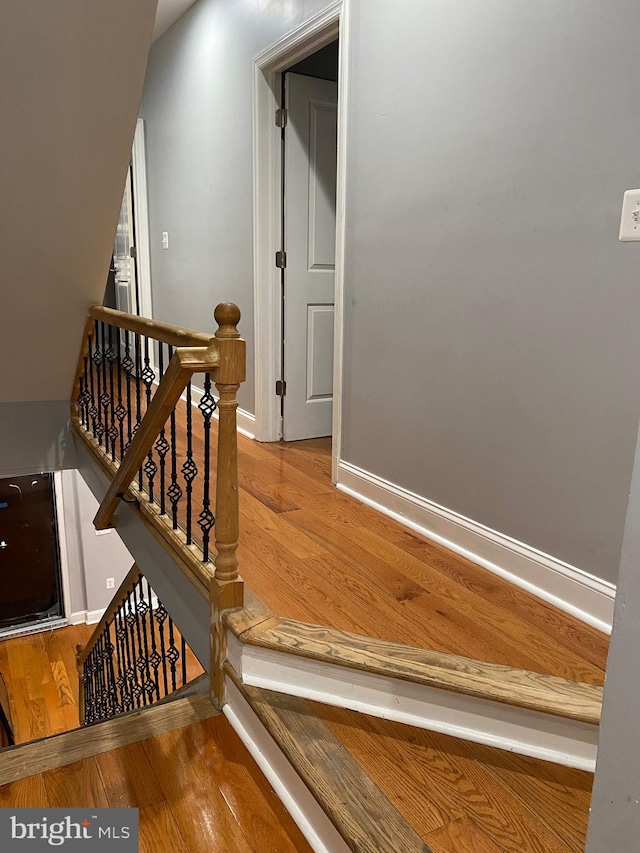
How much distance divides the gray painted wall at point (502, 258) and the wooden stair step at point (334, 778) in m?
0.93

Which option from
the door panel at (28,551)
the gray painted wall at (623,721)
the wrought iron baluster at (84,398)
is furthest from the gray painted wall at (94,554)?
the gray painted wall at (623,721)

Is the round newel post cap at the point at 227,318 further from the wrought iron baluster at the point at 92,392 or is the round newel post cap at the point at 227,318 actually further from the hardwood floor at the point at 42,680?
the hardwood floor at the point at 42,680

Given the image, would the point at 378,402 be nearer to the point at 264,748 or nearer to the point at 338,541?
the point at 338,541

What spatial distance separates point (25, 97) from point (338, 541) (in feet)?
6.05

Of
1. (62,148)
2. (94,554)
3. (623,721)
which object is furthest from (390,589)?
(94,554)

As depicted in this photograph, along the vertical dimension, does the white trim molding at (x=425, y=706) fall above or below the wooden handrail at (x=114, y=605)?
above

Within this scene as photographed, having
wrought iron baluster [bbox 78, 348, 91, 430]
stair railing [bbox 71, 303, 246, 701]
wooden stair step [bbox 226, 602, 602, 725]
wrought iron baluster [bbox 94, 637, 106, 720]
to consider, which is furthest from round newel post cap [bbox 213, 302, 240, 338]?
wrought iron baluster [bbox 94, 637, 106, 720]

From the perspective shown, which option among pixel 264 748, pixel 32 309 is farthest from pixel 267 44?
pixel 264 748

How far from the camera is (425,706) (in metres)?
1.62

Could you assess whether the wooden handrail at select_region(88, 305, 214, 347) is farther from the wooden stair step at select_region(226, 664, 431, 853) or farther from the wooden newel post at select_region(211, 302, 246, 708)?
the wooden stair step at select_region(226, 664, 431, 853)

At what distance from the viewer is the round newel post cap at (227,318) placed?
5.82ft

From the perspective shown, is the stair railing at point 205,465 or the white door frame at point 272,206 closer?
the stair railing at point 205,465

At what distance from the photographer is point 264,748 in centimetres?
170

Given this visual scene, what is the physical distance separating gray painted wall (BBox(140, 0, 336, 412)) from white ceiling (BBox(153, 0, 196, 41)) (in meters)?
0.05
